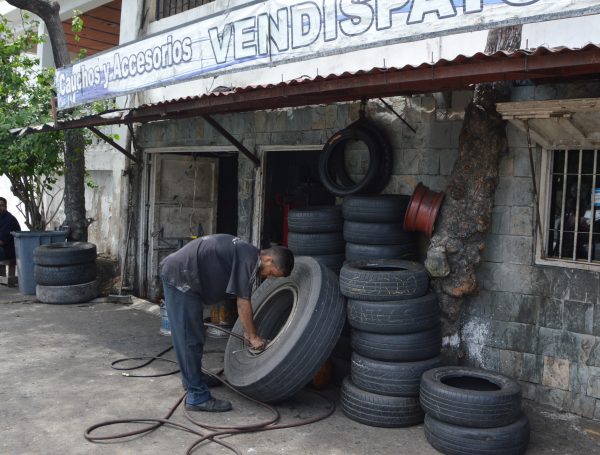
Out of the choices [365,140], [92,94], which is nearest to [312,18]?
[365,140]

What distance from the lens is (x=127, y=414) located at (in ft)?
16.8

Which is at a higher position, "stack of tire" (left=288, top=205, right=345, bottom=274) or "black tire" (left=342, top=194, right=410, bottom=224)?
"black tire" (left=342, top=194, right=410, bottom=224)

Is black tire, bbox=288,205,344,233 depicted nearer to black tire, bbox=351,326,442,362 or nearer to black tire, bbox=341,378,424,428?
black tire, bbox=351,326,442,362

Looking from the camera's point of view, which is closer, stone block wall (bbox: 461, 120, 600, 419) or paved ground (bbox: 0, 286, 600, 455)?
paved ground (bbox: 0, 286, 600, 455)

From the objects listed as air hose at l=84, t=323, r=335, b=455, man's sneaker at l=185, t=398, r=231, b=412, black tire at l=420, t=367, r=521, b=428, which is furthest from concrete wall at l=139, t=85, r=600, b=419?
man's sneaker at l=185, t=398, r=231, b=412

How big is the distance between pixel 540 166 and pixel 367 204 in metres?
1.64

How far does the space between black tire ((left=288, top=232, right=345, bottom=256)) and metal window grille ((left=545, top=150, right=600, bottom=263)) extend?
207 cm

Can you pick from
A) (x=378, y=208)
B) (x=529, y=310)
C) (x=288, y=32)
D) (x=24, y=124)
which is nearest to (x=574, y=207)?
(x=529, y=310)

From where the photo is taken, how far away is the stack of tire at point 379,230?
5.99 meters

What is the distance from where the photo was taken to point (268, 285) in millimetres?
6203

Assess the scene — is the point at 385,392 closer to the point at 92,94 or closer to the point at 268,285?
the point at 268,285

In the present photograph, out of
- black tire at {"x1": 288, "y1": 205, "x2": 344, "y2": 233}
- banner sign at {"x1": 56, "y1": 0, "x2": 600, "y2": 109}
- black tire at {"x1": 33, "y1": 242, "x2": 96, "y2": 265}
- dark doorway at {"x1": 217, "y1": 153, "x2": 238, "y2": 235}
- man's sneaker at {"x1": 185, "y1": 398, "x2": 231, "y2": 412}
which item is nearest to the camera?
banner sign at {"x1": 56, "y1": 0, "x2": 600, "y2": 109}

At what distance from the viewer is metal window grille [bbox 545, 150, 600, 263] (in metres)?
5.36

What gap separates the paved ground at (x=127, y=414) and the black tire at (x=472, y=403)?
1.19ft
